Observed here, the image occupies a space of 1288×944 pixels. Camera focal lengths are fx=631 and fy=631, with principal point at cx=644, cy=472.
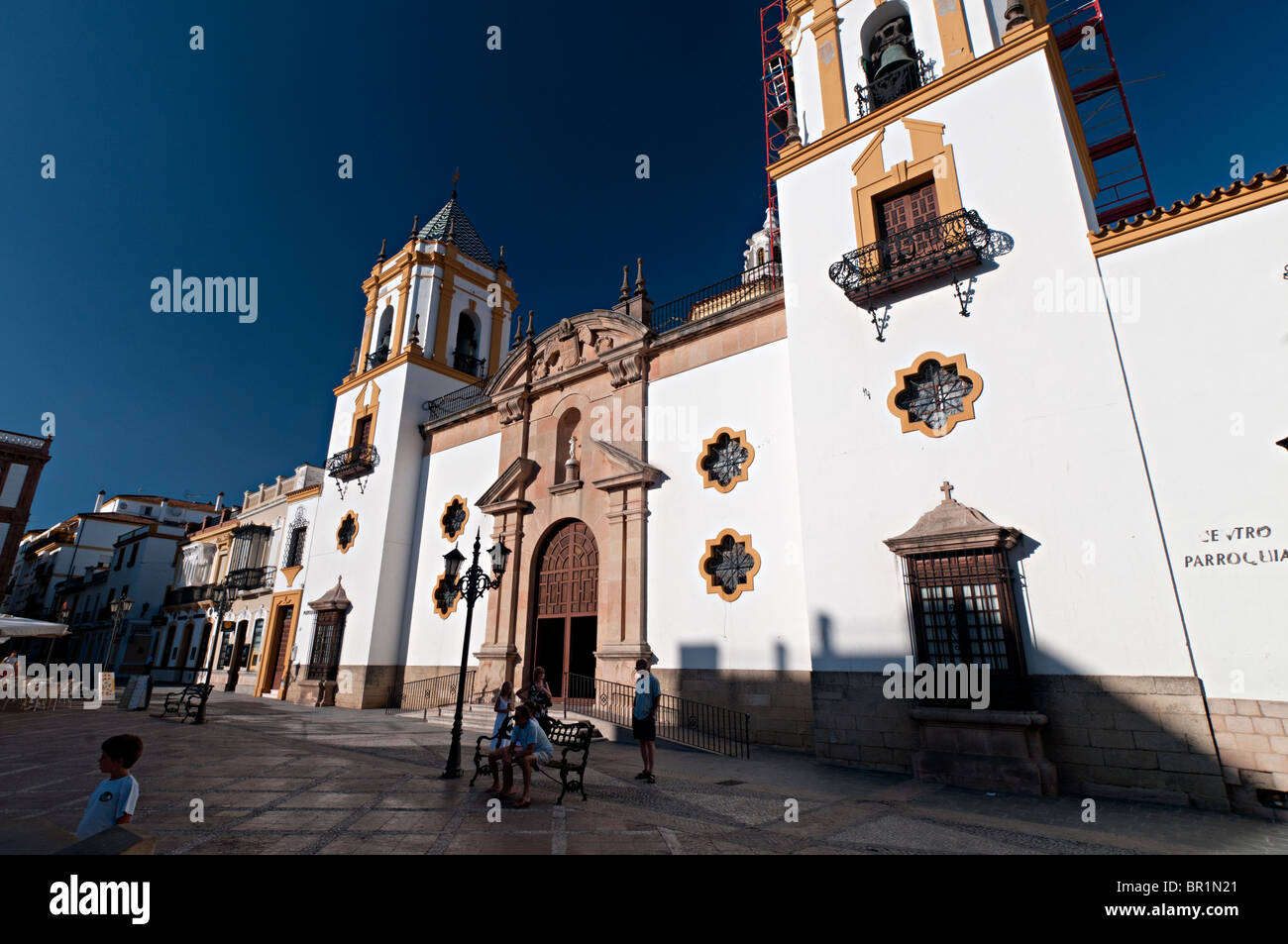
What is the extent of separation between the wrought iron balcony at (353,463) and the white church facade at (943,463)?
20.1 ft

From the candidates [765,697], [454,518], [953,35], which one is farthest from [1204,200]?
[454,518]

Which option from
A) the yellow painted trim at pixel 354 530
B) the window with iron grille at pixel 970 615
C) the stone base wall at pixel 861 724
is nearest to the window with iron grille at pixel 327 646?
the yellow painted trim at pixel 354 530

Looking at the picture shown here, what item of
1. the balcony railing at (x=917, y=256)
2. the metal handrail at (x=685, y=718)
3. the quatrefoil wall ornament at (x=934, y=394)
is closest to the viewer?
the quatrefoil wall ornament at (x=934, y=394)

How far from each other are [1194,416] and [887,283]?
4.70 m

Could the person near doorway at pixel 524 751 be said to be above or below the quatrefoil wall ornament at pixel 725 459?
below

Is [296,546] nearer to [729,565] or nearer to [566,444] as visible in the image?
[566,444]

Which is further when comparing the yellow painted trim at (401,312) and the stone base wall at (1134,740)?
the yellow painted trim at (401,312)

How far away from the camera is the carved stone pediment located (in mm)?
16172

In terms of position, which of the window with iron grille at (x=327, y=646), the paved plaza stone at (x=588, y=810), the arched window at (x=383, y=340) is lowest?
the paved plaza stone at (x=588, y=810)

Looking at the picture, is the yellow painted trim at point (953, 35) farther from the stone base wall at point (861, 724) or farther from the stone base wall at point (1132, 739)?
the stone base wall at point (861, 724)

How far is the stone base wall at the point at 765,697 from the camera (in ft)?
36.4

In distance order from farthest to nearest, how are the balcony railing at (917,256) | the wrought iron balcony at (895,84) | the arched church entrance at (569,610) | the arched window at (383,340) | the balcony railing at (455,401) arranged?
1. the arched window at (383,340)
2. the balcony railing at (455,401)
3. the arched church entrance at (569,610)
4. the wrought iron balcony at (895,84)
5. the balcony railing at (917,256)

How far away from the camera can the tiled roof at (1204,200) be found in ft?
26.8
